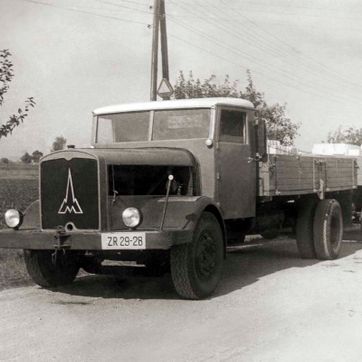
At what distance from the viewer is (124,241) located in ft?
19.5

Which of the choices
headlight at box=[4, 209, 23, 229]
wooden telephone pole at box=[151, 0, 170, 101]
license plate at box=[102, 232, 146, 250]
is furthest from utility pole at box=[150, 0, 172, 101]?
license plate at box=[102, 232, 146, 250]

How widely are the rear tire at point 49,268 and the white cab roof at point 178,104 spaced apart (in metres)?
1.90

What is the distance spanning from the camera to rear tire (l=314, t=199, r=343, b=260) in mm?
9500

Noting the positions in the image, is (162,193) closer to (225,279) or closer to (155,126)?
(155,126)

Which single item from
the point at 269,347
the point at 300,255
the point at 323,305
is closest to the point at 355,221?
the point at 300,255

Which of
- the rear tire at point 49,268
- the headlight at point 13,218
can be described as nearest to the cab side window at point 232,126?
the rear tire at point 49,268

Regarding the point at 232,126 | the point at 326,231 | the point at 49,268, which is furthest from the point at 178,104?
the point at 326,231

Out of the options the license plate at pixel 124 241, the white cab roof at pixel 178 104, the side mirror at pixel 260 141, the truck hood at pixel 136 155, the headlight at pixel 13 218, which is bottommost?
the license plate at pixel 124 241

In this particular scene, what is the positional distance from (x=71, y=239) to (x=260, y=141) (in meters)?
2.86

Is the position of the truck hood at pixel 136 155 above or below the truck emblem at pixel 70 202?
above

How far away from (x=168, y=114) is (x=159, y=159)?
1.00 metres

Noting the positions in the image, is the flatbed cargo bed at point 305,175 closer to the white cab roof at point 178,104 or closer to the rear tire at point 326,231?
the rear tire at point 326,231

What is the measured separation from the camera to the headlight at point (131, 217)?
604cm

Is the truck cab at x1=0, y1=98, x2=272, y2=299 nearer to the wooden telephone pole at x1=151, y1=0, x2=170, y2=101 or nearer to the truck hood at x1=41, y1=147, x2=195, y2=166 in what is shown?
the truck hood at x1=41, y1=147, x2=195, y2=166
